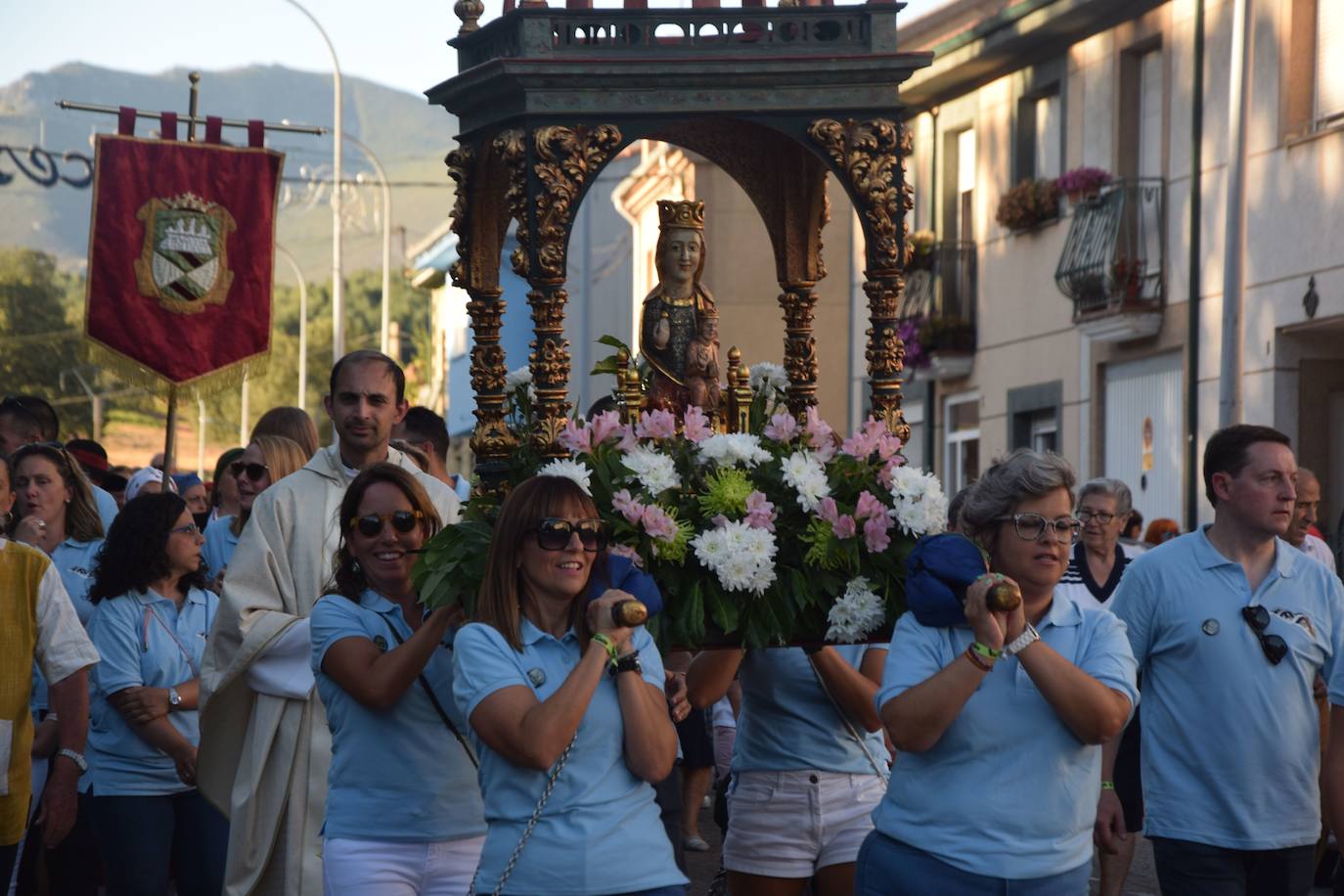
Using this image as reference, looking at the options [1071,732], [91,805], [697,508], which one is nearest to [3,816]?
[91,805]

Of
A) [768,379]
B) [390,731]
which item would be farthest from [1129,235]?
[390,731]

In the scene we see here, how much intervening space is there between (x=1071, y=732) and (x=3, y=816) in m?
3.40

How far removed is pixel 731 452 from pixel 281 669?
1.59m

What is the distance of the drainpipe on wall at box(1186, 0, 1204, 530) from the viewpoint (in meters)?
20.9

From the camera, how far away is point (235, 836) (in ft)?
23.9

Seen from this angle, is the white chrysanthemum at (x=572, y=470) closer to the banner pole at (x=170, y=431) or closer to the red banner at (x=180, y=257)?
the banner pole at (x=170, y=431)

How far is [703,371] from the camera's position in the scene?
Answer: 327 inches

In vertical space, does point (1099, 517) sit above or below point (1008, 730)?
above

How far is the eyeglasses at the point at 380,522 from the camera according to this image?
20.7 feet

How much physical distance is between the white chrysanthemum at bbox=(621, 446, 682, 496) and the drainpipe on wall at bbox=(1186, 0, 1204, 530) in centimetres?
1465

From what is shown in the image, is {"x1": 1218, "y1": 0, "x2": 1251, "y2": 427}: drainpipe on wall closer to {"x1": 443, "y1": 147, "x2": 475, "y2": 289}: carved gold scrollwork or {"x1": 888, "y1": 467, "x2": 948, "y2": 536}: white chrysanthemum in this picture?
{"x1": 443, "y1": 147, "x2": 475, "y2": 289}: carved gold scrollwork

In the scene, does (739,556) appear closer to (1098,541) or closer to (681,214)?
(681,214)

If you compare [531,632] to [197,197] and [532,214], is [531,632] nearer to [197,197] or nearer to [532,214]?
[532,214]

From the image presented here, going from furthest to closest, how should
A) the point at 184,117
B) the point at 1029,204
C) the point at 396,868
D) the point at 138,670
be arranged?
the point at 1029,204
the point at 184,117
the point at 138,670
the point at 396,868
